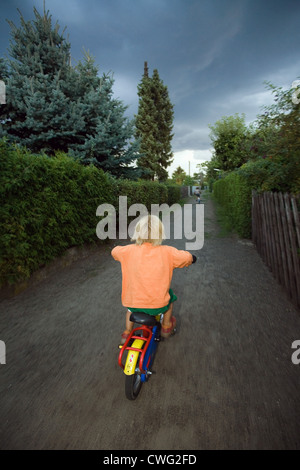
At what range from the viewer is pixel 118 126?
8992 mm

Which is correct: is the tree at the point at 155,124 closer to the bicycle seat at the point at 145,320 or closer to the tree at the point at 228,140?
the tree at the point at 228,140

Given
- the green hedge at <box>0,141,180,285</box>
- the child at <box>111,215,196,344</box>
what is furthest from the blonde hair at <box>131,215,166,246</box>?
the green hedge at <box>0,141,180,285</box>

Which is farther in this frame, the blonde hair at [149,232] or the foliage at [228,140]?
the foliage at [228,140]

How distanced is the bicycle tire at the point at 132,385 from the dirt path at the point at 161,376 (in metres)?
0.08

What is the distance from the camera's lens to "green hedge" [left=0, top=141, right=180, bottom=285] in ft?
12.2

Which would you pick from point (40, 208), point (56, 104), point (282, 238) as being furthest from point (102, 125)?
point (282, 238)

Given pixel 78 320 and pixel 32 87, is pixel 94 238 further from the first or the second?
pixel 32 87

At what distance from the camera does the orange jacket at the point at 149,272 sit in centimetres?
209

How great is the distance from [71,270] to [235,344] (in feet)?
13.4

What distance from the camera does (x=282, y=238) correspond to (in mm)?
3924

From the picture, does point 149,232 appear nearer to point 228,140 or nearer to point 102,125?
point 102,125

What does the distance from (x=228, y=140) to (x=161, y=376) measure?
33544 mm

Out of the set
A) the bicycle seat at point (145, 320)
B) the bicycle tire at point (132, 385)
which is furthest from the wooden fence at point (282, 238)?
the bicycle tire at point (132, 385)

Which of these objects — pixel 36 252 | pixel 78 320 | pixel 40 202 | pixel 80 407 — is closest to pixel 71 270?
pixel 36 252
